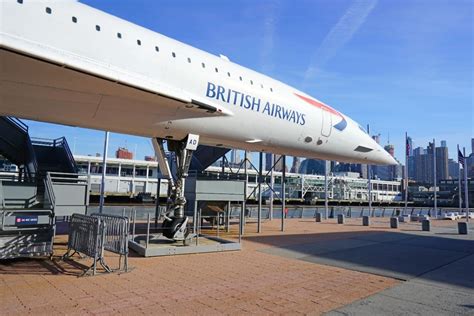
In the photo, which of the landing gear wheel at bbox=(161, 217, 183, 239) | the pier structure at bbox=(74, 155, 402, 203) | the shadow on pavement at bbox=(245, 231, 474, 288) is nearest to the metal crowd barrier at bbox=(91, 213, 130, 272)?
the landing gear wheel at bbox=(161, 217, 183, 239)

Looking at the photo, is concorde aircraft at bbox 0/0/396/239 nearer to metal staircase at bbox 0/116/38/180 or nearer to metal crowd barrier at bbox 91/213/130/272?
metal crowd barrier at bbox 91/213/130/272

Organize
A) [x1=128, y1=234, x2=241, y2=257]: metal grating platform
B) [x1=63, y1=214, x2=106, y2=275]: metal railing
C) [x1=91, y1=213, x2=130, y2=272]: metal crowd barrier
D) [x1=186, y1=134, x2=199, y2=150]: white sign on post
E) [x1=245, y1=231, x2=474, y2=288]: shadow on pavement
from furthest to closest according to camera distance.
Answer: [x1=186, y1=134, x2=199, y2=150]: white sign on post
[x1=128, y1=234, x2=241, y2=257]: metal grating platform
[x1=245, y1=231, x2=474, y2=288]: shadow on pavement
[x1=91, y1=213, x2=130, y2=272]: metal crowd barrier
[x1=63, y1=214, x2=106, y2=275]: metal railing

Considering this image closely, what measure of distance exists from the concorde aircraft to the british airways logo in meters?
0.03

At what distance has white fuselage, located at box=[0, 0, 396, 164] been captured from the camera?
6.87 metres

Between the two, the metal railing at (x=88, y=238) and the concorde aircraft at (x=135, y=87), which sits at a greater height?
the concorde aircraft at (x=135, y=87)

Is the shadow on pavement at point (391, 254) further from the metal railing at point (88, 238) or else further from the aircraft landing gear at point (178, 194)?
the metal railing at point (88, 238)

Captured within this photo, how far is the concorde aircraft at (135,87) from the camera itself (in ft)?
→ 22.6

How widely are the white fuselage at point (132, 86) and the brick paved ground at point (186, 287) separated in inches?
144

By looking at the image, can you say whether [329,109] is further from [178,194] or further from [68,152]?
[68,152]

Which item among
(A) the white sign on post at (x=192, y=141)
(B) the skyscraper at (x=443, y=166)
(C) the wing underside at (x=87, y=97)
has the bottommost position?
(A) the white sign on post at (x=192, y=141)

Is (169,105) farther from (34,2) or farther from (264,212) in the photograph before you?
(264,212)

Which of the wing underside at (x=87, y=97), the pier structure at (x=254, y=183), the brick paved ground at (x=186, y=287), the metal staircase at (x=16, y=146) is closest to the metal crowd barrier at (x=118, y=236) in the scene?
the brick paved ground at (x=186, y=287)

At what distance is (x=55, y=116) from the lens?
8688 mm

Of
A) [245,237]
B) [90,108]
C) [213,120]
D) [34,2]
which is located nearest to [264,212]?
[245,237]
